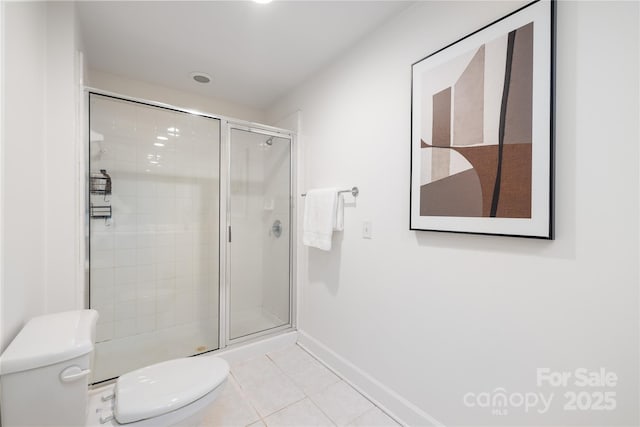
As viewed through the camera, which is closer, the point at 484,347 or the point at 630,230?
the point at 630,230

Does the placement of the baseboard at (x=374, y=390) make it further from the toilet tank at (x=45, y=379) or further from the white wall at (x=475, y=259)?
the toilet tank at (x=45, y=379)

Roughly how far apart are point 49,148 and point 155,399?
1.35 m

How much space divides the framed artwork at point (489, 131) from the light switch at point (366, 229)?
34 centimetres

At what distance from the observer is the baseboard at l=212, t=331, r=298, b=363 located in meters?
2.07

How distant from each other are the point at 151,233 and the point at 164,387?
62.9 inches

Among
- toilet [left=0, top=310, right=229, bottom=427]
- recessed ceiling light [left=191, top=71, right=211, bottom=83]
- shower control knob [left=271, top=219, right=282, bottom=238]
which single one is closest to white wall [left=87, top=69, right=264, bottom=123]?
recessed ceiling light [left=191, top=71, right=211, bottom=83]

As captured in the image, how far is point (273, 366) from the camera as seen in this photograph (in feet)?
6.65

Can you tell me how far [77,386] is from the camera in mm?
Result: 989

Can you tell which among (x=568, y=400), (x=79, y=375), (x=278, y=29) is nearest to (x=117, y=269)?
(x=79, y=375)

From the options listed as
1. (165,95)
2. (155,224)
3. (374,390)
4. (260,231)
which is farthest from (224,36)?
(374,390)

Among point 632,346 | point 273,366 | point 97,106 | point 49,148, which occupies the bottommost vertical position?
point 273,366

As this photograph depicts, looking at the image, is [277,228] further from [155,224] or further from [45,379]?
[45,379]

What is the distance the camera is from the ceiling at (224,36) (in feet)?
4.97

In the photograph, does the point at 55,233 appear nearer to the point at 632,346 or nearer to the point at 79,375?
the point at 79,375
